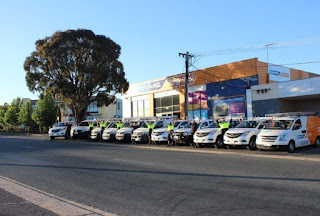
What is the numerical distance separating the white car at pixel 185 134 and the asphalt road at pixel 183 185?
7726mm

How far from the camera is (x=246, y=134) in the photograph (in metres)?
16.5

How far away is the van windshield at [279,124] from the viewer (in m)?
15.5

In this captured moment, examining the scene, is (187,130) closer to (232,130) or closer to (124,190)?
(232,130)

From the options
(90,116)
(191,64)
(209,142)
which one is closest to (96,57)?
(191,64)

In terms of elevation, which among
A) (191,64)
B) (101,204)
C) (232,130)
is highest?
(191,64)

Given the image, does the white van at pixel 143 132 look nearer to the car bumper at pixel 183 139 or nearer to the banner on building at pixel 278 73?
the car bumper at pixel 183 139

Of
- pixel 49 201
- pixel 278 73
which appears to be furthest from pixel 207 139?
pixel 278 73

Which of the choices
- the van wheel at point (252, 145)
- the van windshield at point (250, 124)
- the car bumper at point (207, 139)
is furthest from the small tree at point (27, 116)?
the van wheel at point (252, 145)

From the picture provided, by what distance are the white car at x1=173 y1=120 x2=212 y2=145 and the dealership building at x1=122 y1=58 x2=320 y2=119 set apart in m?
12.1

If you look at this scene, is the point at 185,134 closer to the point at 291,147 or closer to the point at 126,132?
the point at 126,132

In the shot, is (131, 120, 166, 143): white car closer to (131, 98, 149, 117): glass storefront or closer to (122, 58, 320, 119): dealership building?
(122, 58, 320, 119): dealership building

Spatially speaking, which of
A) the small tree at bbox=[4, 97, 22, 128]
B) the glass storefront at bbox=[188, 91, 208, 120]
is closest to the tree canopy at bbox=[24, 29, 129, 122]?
the glass storefront at bbox=[188, 91, 208, 120]

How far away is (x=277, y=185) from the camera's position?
779cm

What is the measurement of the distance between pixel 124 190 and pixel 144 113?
1472 inches
